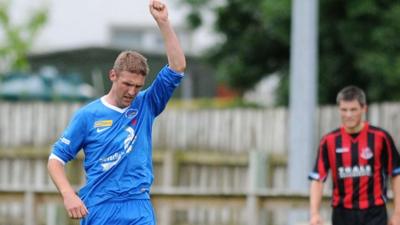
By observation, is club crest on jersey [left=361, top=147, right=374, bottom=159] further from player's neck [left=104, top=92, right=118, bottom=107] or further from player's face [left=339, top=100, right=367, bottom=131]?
player's neck [left=104, top=92, right=118, bottom=107]

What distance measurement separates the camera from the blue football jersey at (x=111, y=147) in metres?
7.63

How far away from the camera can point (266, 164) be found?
53.4 ft

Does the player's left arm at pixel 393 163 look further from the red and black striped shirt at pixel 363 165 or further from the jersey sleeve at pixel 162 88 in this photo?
the jersey sleeve at pixel 162 88

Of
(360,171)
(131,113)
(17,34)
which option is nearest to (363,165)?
(360,171)

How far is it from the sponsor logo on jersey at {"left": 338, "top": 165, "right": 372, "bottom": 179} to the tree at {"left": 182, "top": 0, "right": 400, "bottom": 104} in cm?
744

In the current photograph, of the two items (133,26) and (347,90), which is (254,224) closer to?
(347,90)

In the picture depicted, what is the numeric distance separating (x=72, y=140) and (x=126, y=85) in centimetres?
54

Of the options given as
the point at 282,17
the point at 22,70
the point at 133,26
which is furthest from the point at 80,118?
the point at 133,26

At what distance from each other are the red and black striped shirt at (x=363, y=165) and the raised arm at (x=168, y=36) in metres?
2.26

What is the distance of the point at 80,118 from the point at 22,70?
969 inches

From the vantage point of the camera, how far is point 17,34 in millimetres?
30578

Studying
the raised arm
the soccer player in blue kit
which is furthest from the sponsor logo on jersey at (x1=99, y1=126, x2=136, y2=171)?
the raised arm

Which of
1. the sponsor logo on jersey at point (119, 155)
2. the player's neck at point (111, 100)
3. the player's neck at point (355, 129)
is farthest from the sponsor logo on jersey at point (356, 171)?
the player's neck at point (111, 100)

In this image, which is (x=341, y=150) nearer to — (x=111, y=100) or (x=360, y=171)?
(x=360, y=171)
